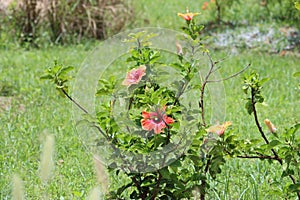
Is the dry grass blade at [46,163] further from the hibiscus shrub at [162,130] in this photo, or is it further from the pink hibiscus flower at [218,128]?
the pink hibiscus flower at [218,128]

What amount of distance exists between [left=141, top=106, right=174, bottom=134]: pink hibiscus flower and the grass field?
407 millimetres

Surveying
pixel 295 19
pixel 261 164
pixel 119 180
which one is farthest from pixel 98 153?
pixel 295 19

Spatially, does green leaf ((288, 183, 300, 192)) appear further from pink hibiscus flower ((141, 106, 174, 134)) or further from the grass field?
pink hibiscus flower ((141, 106, 174, 134))

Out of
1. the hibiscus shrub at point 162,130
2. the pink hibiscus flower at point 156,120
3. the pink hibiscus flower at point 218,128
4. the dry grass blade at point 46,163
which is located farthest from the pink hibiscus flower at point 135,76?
the dry grass blade at point 46,163

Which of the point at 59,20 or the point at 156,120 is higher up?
the point at 156,120

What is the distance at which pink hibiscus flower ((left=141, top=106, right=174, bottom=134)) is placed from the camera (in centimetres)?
259

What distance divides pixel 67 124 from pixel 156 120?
10.3 ft

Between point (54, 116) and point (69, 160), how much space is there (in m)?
1.21

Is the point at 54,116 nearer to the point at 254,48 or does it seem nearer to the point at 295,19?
the point at 254,48

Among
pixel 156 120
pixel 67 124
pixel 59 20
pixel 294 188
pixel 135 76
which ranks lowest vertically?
pixel 67 124

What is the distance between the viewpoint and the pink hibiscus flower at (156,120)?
2.59 m

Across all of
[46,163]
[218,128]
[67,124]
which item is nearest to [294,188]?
[218,128]

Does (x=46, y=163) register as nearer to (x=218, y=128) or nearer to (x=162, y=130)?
(x=162, y=130)

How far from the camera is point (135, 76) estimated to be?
276 cm
